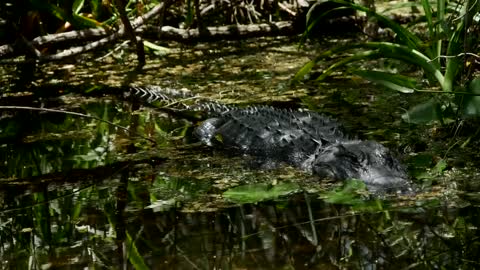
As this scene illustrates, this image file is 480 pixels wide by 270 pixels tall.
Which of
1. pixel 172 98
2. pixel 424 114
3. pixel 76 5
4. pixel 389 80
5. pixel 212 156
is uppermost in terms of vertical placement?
pixel 76 5

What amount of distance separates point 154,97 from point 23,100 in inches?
36.6

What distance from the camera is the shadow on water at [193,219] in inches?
106

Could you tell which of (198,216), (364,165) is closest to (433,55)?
(364,165)

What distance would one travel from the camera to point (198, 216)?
3.16 meters

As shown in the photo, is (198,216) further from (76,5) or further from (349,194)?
(76,5)

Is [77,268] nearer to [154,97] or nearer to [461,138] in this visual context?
[461,138]

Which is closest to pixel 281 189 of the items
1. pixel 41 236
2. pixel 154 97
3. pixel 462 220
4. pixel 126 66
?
pixel 462 220

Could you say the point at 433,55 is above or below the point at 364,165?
above

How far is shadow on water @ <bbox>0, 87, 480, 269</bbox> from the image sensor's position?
269 centimetres

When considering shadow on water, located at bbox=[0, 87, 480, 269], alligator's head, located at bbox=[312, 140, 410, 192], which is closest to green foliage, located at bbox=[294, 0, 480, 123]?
alligator's head, located at bbox=[312, 140, 410, 192]

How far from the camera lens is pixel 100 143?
175 inches

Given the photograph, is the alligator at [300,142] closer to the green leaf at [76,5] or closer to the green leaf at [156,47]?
the green leaf at [76,5]

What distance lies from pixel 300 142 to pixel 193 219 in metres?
1.24

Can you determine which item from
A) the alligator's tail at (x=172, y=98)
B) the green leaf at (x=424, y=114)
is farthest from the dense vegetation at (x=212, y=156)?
the alligator's tail at (x=172, y=98)
